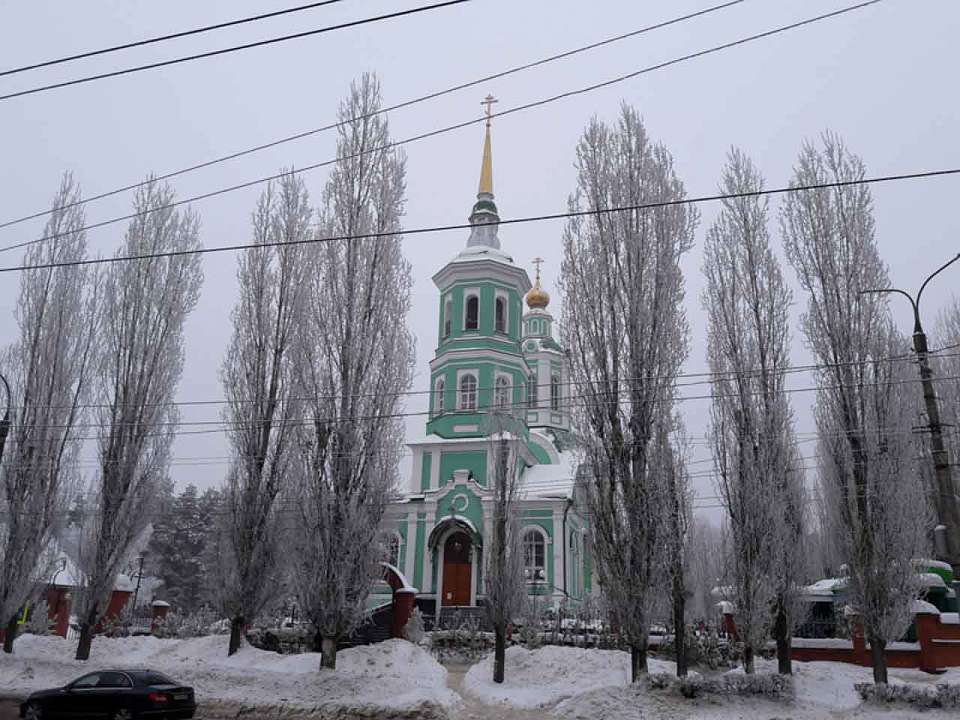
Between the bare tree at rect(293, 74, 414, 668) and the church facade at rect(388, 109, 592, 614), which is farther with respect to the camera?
the church facade at rect(388, 109, 592, 614)

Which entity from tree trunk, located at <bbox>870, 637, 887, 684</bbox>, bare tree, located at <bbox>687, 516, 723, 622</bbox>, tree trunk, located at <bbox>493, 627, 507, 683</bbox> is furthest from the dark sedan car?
tree trunk, located at <bbox>870, 637, 887, 684</bbox>

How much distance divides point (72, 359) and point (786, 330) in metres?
17.4

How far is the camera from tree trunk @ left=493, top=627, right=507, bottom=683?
47.6 ft

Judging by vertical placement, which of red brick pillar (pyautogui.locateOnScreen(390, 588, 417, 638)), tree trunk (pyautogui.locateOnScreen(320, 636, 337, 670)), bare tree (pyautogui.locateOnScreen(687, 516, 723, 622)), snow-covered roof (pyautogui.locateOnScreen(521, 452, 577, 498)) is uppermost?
snow-covered roof (pyautogui.locateOnScreen(521, 452, 577, 498))

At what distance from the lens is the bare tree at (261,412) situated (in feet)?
47.6

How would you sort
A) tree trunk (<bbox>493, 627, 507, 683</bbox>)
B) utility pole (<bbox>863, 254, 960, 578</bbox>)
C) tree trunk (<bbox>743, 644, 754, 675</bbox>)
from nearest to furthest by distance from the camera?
utility pole (<bbox>863, 254, 960, 578</bbox>), tree trunk (<bbox>743, 644, 754, 675</bbox>), tree trunk (<bbox>493, 627, 507, 683</bbox>)

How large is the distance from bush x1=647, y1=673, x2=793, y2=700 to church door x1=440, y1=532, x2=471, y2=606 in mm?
16302

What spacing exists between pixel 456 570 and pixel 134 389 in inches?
587

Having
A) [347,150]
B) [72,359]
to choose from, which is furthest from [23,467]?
[347,150]

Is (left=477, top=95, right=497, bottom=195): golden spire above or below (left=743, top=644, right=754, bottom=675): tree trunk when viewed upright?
above

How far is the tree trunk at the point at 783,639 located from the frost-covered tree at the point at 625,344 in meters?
2.95

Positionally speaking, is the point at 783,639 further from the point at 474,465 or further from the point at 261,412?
the point at 474,465

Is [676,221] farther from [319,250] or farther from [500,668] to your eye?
[500,668]

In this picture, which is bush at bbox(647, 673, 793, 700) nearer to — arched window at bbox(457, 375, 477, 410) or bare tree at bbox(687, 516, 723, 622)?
bare tree at bbox(687, 516, 723, 622)
